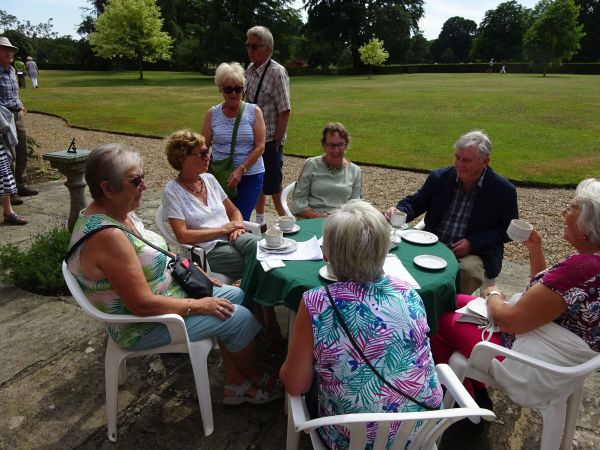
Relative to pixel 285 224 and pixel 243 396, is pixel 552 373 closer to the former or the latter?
pixel 243 396

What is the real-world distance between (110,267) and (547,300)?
205 cm

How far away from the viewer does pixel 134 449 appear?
89.6 inches

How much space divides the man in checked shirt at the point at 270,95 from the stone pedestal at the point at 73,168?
201cm

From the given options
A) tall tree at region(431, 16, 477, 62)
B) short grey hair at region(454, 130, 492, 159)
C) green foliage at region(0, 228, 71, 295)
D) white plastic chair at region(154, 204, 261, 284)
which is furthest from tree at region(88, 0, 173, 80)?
tall tree at region(431, 16, 477, 62)

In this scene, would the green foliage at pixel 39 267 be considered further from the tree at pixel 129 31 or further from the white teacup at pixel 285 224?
the tree at pixel 129 31

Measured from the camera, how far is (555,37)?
47.6 metres

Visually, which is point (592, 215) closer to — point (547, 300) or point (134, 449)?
point (547, 300)

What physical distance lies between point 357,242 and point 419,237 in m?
1.49

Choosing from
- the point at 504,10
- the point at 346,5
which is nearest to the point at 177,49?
the point at 346,5

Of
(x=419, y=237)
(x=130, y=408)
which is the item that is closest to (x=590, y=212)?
(x=419, y=237)

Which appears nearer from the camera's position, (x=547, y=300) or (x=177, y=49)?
(x=547, y=300)

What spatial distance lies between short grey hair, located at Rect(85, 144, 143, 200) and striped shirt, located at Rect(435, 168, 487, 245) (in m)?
2.46

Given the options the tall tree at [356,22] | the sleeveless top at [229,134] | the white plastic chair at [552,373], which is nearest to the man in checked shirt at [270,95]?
the sleeveless top at [229,134]

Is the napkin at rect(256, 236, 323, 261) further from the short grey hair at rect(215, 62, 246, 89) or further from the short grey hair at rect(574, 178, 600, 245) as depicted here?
the short grey hair at rect(215, 62, 246, 89)
